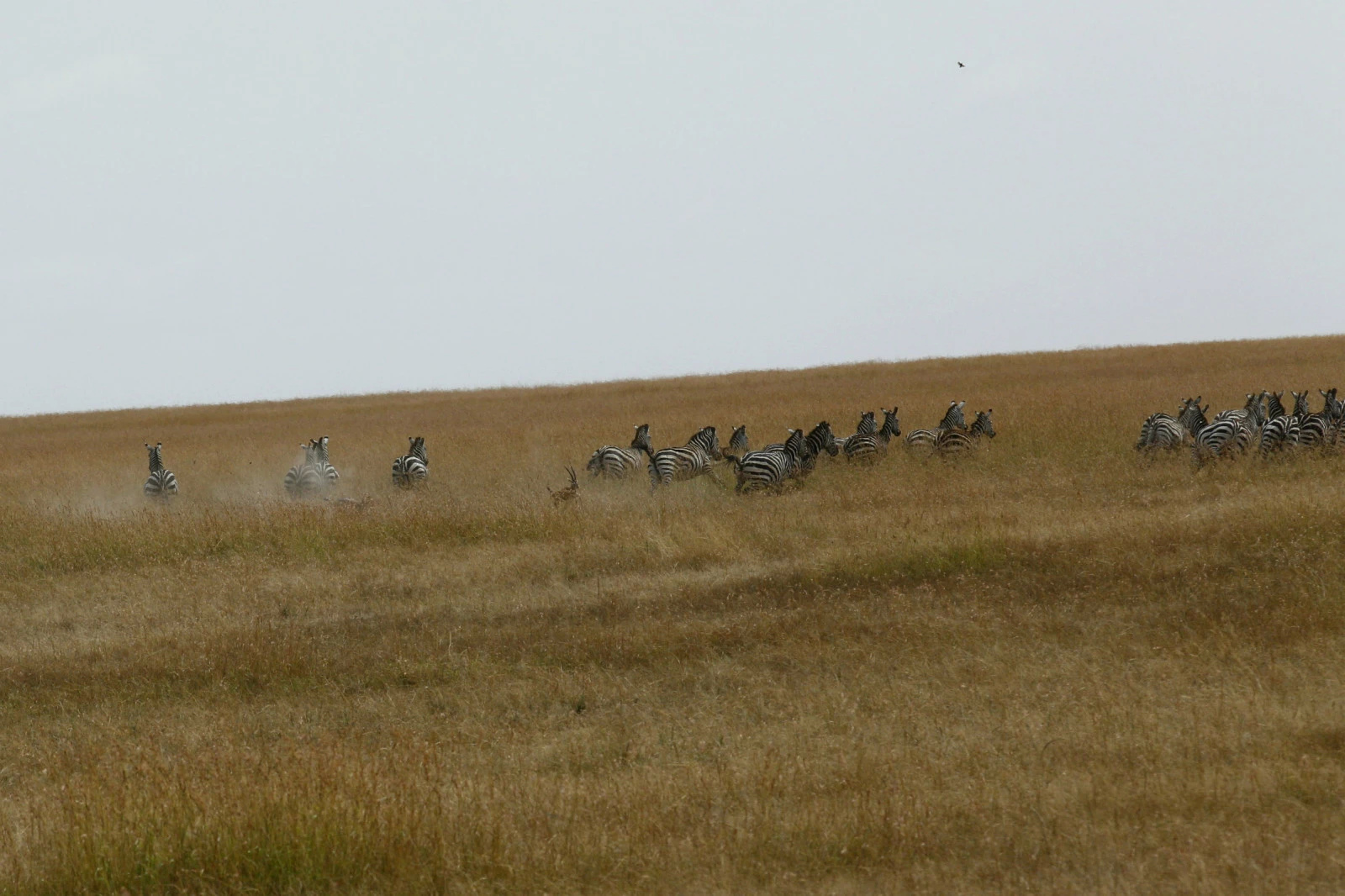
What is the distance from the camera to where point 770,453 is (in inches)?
722

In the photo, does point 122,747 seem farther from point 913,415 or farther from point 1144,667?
point 913,415

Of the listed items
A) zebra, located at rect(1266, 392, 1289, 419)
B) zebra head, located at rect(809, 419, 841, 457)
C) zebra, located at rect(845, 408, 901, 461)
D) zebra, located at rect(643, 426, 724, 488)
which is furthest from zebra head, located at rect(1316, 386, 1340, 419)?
zebra, located at rect(643, 426, 724, 488)

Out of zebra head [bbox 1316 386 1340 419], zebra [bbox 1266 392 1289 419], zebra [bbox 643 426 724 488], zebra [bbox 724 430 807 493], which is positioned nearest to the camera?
zebra [bbox 724 430 807 493]

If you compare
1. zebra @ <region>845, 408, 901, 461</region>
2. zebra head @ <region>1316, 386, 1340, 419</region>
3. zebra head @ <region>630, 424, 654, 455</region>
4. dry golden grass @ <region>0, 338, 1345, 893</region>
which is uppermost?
zebra head @ <region>1316, 386, 1340, 419</region>

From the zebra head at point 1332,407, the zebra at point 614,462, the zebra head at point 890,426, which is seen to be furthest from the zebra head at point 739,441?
the zebra head at point 1332,407

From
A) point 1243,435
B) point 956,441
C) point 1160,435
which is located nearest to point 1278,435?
point 1243,435

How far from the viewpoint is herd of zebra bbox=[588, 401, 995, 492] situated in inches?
714

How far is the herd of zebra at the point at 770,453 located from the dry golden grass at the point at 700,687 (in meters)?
0.55

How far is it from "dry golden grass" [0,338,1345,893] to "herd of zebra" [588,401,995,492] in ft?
1.81

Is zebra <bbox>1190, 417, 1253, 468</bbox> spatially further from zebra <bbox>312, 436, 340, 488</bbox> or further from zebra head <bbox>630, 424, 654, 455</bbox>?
zebra <bbox>312, 436, 340, 488</bbox>

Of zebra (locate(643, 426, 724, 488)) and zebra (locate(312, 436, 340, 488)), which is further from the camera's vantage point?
zebra (locate(312, 436, 340, 488))

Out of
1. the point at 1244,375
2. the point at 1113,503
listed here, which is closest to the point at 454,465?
the point at 1113,503

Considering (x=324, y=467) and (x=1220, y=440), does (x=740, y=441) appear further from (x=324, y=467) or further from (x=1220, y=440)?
(x=1220, y=440)

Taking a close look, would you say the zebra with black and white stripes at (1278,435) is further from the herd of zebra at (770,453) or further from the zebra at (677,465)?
the zebra at (677,465)
